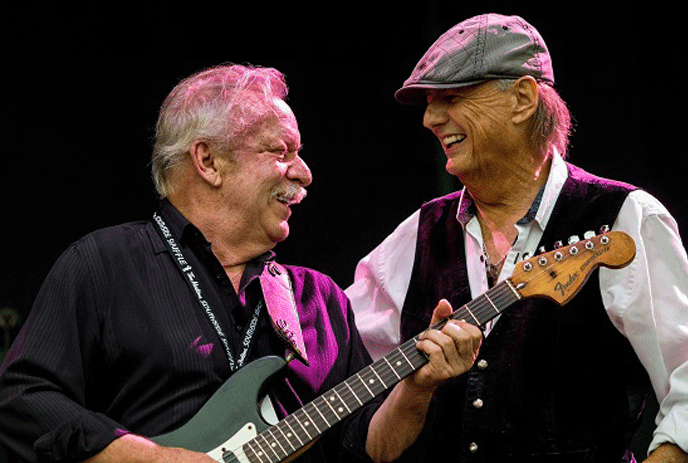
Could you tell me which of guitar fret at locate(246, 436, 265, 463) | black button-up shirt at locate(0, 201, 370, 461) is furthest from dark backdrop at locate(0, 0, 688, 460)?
guitar fret at locate(246, 436, 265, 463)

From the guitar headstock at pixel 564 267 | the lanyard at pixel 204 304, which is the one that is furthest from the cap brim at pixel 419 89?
the lanyard at pixel 204 304

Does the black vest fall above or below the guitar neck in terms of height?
below

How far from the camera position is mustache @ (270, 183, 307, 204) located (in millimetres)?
2828

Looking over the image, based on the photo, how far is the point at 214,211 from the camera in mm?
2803

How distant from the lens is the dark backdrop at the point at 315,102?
11.6 feet

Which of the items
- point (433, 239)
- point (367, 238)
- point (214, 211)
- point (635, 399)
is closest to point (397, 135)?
point (367, 238)

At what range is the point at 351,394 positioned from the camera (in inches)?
99.3

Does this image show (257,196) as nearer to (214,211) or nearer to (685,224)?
(214,211)

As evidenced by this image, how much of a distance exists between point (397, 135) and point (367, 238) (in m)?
0.45

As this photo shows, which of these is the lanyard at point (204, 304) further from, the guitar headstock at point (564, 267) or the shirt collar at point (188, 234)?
the guitar headstock at point (564, 267)

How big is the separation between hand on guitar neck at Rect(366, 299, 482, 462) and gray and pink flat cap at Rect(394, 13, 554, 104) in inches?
26.9

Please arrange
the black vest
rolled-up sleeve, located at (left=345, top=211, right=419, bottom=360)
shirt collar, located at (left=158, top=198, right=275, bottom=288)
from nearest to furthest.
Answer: the black vest → shirt collar, located at (left=158, top=198, right=275, bottom=288) → rolled-up sleeve, located at (left=345, top=211, right=419, bottom=360)

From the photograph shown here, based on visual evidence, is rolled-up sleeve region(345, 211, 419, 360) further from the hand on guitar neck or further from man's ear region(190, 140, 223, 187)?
man's ear region(190, 140, 223, 187)

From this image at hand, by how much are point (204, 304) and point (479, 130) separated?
917 millimetres
